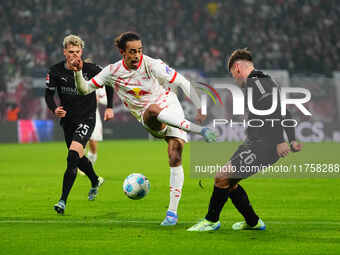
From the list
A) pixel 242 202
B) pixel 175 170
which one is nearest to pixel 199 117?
pixel 175 170

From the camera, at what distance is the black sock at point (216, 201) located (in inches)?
268

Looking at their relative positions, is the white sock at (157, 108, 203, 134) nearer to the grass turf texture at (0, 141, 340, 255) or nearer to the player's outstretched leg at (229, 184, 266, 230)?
the player's outstretched leg at (229, 184, 266, 230)

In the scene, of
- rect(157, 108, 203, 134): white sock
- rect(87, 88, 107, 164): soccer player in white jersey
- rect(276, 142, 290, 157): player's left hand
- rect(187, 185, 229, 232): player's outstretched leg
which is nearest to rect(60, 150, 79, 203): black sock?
rect(157, 108, 203, 134): white sock

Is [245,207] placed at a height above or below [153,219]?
above

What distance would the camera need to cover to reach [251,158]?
21.8 feet

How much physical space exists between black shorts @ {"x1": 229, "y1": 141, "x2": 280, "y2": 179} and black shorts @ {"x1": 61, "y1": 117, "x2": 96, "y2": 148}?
2948mm

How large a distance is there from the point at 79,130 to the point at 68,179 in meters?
0.81

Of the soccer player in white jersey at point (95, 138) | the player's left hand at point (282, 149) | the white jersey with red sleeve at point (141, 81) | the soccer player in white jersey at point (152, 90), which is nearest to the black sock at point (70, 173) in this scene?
the soccer player in white jersey at point (152, 90)

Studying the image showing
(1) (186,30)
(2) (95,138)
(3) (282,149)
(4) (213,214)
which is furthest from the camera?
(1) (186,30)

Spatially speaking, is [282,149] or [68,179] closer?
[282,149]

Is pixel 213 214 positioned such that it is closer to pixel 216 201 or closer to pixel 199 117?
pixel 216 201

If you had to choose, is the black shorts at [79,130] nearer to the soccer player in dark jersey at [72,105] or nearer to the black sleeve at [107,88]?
the soccer player in dark jersey at [72,105]

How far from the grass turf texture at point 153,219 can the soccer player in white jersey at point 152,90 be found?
2.26ft

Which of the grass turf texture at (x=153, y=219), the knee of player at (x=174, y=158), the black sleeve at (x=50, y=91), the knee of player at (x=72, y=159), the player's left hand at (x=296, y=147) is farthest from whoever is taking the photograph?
the black sleeve at (x=50, y=91)
